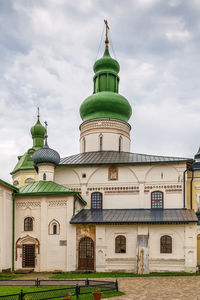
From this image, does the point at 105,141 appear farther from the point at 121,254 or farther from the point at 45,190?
the point at 121,254

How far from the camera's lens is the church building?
70.7 feet

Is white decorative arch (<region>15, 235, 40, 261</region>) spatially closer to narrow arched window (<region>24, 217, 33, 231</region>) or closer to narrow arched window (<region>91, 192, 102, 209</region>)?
narrow arched window (<region>24, 217, 33, 231</region>)

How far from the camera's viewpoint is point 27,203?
23.0 meters

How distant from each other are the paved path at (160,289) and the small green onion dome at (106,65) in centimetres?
1864

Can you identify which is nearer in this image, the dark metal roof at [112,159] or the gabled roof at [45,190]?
the gabled roof at [45,190]

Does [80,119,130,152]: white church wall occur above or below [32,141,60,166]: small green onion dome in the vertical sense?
above

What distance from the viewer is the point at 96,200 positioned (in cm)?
2505

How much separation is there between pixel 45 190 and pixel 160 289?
10751 millimetres

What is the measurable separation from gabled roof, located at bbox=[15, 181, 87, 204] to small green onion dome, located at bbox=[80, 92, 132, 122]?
314 inches

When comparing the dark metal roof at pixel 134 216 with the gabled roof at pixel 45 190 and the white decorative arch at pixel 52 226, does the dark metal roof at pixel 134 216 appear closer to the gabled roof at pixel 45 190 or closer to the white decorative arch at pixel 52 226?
the white decorative arch at pixel 52 226

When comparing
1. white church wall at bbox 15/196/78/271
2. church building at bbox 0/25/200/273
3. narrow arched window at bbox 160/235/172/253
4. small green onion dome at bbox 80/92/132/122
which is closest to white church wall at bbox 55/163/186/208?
church building at bbox 0/25/200/273

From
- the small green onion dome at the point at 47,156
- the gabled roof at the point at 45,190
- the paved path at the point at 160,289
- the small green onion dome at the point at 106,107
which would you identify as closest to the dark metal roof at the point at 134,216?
the gabled roof at the point at 45,190

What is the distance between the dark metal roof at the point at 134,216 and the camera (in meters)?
21.8

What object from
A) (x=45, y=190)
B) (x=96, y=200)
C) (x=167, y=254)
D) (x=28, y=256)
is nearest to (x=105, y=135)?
(x=96, y=200)
